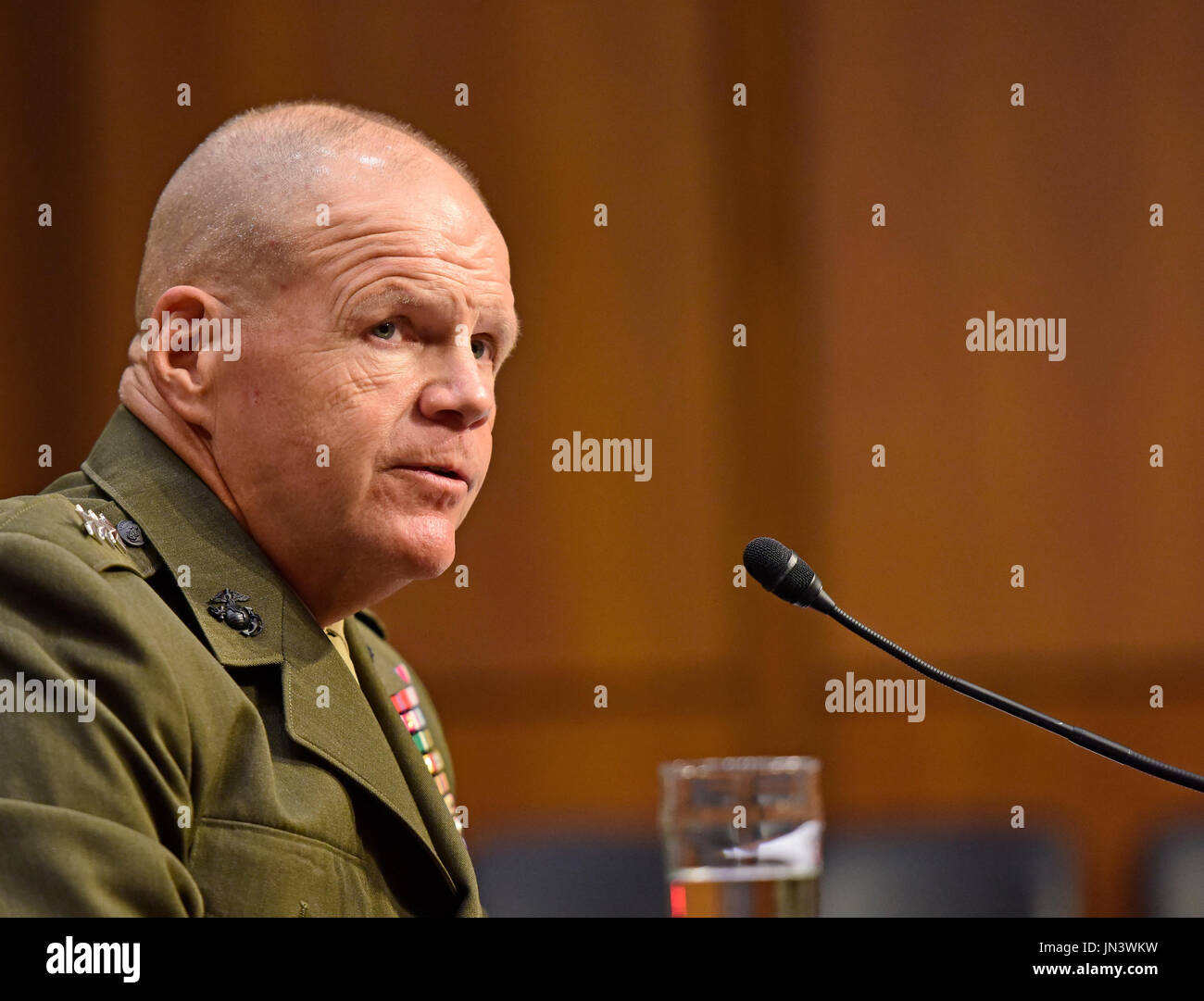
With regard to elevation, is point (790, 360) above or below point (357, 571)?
above

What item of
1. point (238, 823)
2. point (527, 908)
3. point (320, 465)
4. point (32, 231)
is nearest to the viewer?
point (238, 823)

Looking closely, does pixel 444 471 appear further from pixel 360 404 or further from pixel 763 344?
pixel 763 344

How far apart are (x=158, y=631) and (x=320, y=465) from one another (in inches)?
11.6

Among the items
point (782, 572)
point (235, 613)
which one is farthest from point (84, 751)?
point (782, 572)

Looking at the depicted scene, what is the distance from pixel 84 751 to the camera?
3.43ft

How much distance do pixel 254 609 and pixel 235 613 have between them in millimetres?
32

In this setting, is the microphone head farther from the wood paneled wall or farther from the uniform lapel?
the wood paneled wall

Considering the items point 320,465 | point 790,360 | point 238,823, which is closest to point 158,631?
point 238,823

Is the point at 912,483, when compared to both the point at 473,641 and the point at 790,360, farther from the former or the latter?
the point at 473,641

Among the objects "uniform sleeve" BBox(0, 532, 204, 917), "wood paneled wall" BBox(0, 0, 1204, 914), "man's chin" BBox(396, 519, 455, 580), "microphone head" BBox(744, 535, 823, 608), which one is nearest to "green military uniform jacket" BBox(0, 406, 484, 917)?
"uniform sleeve" BBox(0, 532, 204, 917)

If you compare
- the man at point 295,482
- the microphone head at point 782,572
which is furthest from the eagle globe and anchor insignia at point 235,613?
the microphone head at point 782,572

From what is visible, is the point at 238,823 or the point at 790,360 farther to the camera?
the point at 790,360

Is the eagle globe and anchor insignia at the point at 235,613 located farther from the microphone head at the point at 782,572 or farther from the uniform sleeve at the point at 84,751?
the microphone head at the point at 782,572

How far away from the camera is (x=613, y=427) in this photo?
133 inches
